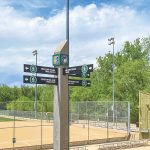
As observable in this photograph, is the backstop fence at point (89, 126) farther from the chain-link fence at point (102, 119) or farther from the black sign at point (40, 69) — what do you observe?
the black sign at point (40, 69)

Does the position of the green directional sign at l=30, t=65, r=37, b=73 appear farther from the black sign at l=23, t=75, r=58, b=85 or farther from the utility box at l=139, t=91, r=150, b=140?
the utility box at l=139, t=91, r=150, b=140

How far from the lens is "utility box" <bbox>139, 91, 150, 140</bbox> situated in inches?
1364

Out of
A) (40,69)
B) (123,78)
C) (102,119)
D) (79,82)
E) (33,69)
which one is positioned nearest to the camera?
(33,69)

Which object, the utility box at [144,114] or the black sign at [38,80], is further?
the utility box at [144,114]

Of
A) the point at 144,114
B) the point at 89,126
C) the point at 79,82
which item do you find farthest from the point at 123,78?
the point at 79,82

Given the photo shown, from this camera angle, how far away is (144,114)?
35.0 meters

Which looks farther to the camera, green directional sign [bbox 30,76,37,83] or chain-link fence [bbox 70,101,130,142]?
chain-link fence [bbox 70,101,130,142]

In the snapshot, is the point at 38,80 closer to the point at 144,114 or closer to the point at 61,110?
the point at 61,110

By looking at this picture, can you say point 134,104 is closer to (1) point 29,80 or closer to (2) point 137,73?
(2) point 137,73

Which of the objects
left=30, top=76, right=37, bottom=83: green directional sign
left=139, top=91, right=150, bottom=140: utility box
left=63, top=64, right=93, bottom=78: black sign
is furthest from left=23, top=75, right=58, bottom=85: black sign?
left=139, top=91, right=150, bottom=140: utility box

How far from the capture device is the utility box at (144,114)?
34.7 m

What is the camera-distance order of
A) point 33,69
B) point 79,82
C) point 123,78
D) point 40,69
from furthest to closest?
1. point 123,78
2. point 79,82
3. point 40,69
4. point 33,69

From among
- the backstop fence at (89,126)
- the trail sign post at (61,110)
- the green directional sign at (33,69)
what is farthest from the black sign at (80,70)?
the backstop fence at (89,126)

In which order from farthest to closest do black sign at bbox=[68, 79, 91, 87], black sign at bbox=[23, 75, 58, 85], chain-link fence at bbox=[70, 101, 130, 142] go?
chain-link fence at bbox=[70, 101, 130, 142], black sign at bbox=[68, 79, 91, 87], black sign at bbox=[23, 75, 58, 85]
